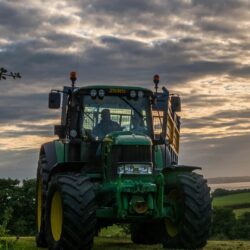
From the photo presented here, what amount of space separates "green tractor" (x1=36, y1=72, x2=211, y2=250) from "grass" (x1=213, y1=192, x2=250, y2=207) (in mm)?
50570

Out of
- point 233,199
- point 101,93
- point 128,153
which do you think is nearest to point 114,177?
point 128,153

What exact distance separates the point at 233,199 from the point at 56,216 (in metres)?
61.5

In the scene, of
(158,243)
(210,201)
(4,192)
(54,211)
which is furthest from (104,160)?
(4,192)

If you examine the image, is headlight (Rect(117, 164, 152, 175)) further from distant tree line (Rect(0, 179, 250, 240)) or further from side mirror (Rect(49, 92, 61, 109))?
distant tree line (Rect(0, 179, 250, 240))

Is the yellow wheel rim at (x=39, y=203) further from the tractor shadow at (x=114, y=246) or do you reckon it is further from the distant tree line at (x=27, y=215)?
the distant tree line at (x=27, y=215)

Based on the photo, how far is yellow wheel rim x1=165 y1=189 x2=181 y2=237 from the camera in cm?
1219

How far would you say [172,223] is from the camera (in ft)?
41.7

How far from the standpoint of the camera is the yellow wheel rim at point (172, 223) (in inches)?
480

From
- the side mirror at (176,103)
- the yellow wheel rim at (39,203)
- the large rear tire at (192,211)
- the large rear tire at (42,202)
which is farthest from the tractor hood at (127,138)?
the yellow wheel rim at (39,203)

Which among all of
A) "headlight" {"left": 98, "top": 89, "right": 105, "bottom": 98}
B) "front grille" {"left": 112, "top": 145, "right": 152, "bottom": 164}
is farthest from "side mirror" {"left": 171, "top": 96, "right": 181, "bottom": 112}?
"front grille" {"left": 112, "top": 145, "right": 152, "bottom": 164}

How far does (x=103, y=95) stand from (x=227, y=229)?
2828 centimetres

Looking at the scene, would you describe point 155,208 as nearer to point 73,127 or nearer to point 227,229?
point 73,127

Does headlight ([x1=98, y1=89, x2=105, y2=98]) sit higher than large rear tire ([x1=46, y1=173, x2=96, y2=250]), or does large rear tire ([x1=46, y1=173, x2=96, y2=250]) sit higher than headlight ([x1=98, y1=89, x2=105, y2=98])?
headlight ([x1=98, y1=89, x2=105, y2=98])

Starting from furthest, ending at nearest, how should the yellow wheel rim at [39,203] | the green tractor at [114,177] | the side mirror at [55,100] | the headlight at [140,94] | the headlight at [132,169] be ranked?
the yellow wheel rim at [39,203] → the headlight at [140,94] → the side mirror at [55,100] → the headlight at [132,169] → the green tractor at [114,177]
